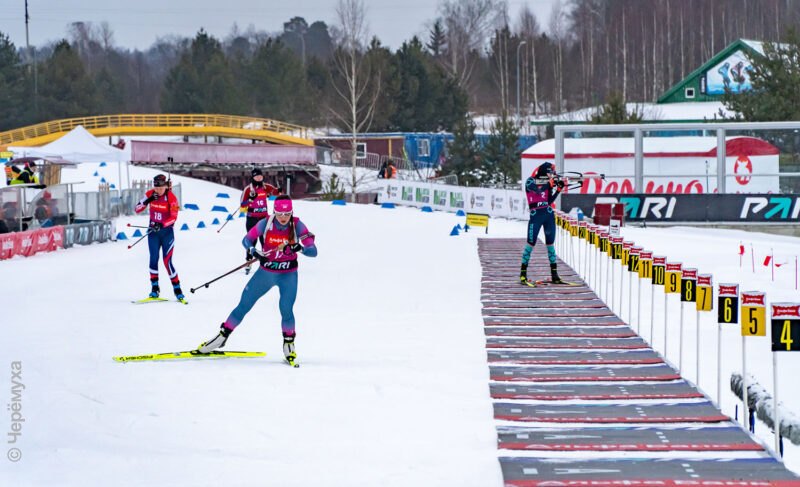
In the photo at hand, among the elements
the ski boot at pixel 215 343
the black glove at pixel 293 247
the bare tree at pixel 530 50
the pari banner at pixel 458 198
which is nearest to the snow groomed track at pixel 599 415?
the black glove at pixel 293 247

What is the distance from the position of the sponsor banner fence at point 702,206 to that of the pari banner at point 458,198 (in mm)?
3971

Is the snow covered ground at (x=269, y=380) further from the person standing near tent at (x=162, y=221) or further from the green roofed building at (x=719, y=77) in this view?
the green roofed building at (x=719, y=77)

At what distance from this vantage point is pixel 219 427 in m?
9.91

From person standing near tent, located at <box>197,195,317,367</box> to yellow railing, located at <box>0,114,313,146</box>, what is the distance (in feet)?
179

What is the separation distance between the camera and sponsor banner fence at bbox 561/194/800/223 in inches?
1416

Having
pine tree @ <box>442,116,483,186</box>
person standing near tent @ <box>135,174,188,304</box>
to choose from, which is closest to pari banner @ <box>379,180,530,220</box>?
pine tree @ <box>442,116,483,186</box>

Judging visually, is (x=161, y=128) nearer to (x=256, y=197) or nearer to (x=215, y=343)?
(x=256, y=197)

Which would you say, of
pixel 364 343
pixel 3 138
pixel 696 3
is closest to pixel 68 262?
pixel 364 343

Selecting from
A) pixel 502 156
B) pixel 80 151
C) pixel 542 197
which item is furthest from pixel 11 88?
pixel 542 197

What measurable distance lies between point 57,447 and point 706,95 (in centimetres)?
7241

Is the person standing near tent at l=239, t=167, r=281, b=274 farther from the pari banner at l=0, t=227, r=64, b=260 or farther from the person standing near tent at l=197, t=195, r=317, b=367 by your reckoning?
the pari banner at l=0, t=227, r=64, b=260

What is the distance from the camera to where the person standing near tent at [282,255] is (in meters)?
12.6

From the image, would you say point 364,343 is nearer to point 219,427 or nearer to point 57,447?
point 219,427

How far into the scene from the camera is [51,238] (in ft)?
92.8
